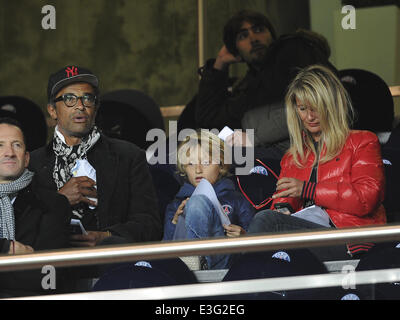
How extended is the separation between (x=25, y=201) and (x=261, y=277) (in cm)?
75

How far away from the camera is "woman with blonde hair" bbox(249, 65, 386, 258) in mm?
2492

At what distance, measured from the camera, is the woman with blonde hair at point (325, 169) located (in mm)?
2492

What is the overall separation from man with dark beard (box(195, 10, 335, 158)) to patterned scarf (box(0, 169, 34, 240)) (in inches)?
34.7

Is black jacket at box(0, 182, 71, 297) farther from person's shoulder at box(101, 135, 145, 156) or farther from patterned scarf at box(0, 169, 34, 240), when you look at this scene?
person's shoulder at box(101, 135, 145, 156)

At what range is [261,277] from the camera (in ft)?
7.20

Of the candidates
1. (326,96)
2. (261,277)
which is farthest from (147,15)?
(261,277)

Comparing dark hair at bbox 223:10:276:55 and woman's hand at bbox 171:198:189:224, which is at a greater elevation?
dark hair at bbox 223:10:276:55

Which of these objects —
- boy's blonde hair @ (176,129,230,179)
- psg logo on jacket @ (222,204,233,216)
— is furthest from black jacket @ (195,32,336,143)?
psg logo on jacket @ (222,204,233,216)

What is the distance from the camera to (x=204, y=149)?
113 inches

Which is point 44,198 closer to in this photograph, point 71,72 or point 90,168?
point 90,168

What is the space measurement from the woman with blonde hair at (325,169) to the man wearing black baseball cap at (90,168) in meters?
0.43

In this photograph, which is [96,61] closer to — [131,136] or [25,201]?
[131,136]

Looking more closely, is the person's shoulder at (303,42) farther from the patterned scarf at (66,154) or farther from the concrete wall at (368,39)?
the concrete wall at (368,39)
